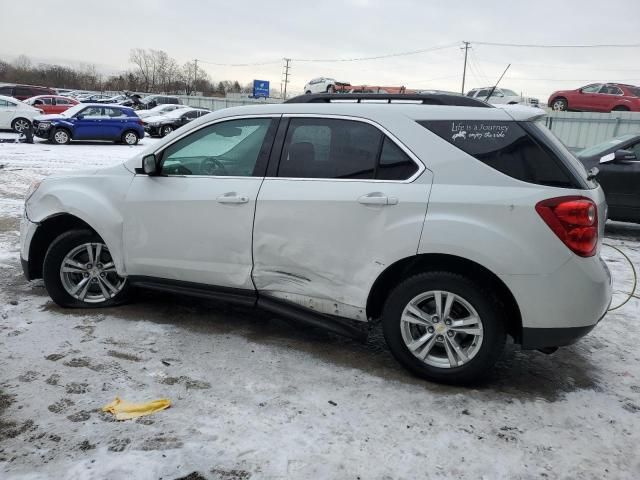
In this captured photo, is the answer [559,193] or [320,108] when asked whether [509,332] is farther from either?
[320,108]

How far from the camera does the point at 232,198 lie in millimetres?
3828

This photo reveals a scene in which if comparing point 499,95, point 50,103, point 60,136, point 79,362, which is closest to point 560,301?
point 79,362

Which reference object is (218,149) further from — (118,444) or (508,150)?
(118,444)

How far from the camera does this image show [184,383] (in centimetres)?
336

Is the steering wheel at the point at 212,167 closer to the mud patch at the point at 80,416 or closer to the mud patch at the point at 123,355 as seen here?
the mud patch at the point at 123,355

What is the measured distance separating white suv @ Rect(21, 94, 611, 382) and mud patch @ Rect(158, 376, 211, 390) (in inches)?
28.9

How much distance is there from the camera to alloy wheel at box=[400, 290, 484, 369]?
3.34 metres

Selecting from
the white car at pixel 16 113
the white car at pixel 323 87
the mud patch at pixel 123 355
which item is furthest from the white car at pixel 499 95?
the mud patch at pixel 123 355

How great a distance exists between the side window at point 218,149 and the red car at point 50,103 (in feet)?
80.5

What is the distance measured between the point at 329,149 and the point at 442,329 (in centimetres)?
142

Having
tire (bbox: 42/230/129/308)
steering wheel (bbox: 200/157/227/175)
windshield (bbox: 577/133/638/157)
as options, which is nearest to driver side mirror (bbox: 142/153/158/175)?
steering wheel (bbox: 200/157/227/175)

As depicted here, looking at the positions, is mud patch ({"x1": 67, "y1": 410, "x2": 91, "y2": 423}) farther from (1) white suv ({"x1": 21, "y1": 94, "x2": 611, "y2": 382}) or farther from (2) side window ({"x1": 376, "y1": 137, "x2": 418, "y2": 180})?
(2) side window ({"x1": 376, "y1": 137, "x2": 418, "y2": 180})

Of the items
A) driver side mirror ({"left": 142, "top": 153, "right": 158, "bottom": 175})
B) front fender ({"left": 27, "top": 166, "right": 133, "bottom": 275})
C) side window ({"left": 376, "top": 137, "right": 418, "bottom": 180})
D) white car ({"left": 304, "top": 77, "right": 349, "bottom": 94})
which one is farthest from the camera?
white car ({"left": 304, "top": 77, "right": 349, "bottom": 94})

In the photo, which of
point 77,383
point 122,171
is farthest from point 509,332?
point 122,171
